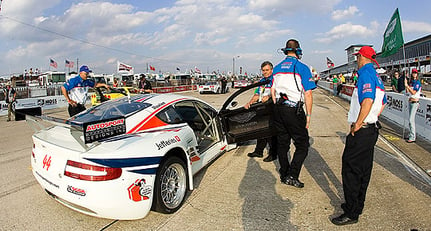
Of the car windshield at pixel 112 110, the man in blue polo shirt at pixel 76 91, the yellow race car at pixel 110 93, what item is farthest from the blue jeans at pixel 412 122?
the man in blue polo shirt at pixel 76 91

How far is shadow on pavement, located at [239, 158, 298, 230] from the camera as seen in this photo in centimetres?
279

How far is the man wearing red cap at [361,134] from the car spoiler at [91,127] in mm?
2424

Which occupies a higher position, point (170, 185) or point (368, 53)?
point (368, 53)

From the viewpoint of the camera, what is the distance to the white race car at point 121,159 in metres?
2.42

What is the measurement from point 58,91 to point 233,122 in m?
16.6

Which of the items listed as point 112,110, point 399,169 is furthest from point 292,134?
point 112,110

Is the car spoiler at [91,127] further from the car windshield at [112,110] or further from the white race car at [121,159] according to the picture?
the car windshield at [112,110]

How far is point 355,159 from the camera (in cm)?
271

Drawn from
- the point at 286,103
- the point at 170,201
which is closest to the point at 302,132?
the point at 286,103

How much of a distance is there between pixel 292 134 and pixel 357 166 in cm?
101

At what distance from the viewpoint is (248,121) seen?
441 centimetres

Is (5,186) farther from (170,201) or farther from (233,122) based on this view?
(233,122)

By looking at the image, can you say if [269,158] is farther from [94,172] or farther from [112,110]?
[94,172]

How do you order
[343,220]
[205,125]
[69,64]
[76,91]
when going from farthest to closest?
[69,64] < [76,91] < [205,125] < [343,220]
